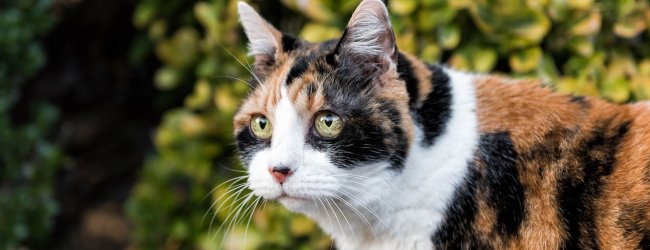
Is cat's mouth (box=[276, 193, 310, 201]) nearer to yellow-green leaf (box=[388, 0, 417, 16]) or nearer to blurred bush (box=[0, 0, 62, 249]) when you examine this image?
yellow-green leaf (box=[388, 0, 417, 16])

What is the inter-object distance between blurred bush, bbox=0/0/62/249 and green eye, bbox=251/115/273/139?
1595 millimetres

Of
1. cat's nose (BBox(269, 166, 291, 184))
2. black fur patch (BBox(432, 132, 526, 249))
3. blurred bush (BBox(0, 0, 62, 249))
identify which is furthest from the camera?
blurred bush (BBox(0, 0, 62, 249))

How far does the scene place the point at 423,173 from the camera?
2.23 meters

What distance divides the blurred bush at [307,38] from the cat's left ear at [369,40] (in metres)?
0.66

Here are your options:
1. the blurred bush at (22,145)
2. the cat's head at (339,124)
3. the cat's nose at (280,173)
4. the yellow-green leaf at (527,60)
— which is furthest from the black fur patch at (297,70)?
the blurred bush at (22,145)

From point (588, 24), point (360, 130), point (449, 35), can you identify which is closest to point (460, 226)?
point (360, 130)

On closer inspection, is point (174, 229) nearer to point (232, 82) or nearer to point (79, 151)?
point (232, 82)

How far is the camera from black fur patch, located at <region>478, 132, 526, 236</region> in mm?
2193

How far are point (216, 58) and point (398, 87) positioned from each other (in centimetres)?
173

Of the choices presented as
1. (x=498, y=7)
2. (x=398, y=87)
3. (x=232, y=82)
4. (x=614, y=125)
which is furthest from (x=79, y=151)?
(x=614, y=125)

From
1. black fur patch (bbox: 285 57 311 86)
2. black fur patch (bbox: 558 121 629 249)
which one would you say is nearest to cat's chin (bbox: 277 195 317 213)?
black fur patch (bbox: 285 57 311 86)

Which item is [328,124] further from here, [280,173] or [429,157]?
A: [429,157]

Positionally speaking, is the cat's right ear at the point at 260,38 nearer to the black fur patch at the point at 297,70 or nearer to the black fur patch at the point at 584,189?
the black fur patch at the point at 297,70

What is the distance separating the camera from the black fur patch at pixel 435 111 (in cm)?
A: 226
